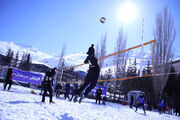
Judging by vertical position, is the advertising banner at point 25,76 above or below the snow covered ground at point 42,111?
above

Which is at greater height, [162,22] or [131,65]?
[162,22]

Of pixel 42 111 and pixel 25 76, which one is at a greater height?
pixel 25 76

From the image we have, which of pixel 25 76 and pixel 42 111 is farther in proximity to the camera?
pixel 25 76

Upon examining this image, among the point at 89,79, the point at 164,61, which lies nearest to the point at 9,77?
the point at 89,79

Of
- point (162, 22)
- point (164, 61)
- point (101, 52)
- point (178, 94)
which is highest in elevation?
point (162, 22)

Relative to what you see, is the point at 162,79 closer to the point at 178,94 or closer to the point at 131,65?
the point at 178,94

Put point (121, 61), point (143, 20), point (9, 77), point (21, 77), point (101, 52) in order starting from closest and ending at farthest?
point (143, 20), point (9, 77), point (21, 77), point (121, 61), point (101, 52)

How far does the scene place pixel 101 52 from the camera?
79.5 ft

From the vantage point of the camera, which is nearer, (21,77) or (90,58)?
(90,58)

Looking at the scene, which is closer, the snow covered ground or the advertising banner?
the snow covered ground

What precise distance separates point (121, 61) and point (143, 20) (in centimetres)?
1426

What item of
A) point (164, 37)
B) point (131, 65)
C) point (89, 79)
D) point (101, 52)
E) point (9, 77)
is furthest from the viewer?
point (131, 65)

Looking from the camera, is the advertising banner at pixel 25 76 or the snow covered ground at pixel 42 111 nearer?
the snow covered ground at pixel 42 111

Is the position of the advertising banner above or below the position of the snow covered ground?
above
